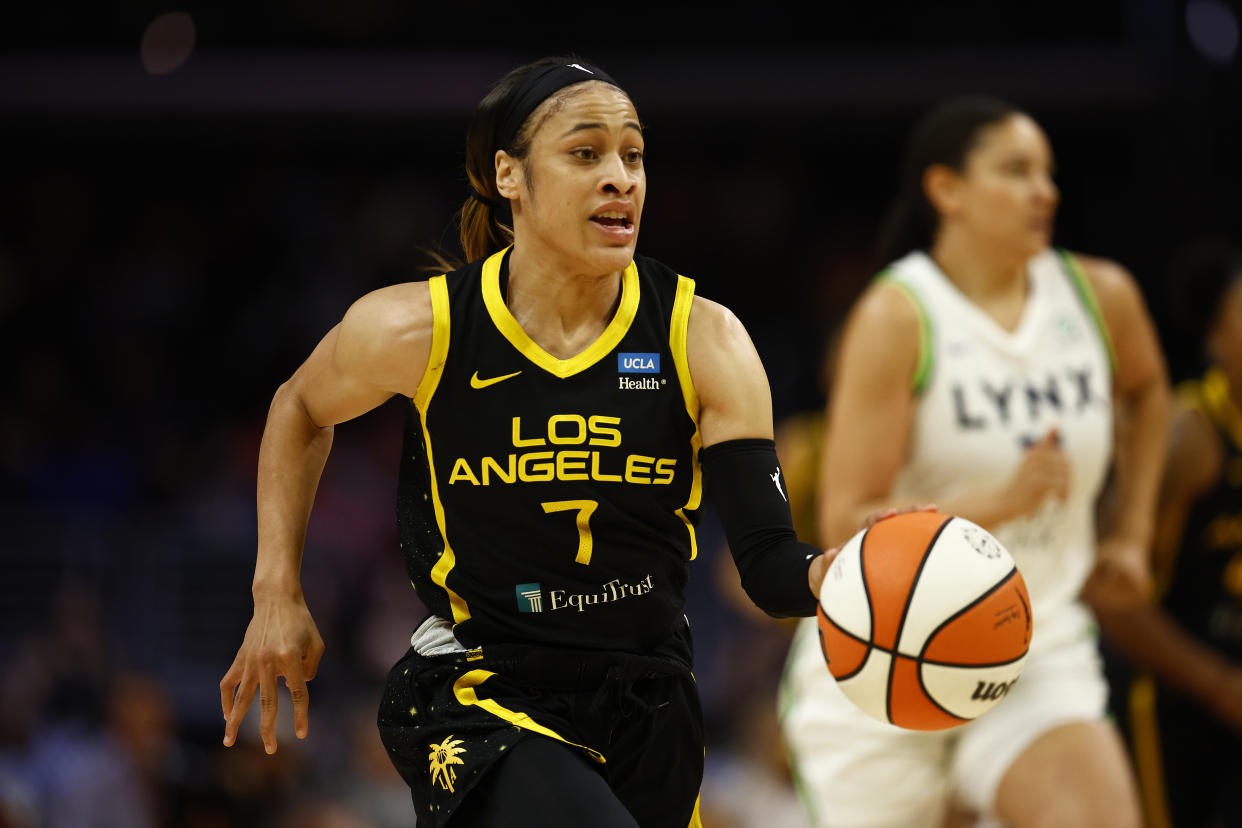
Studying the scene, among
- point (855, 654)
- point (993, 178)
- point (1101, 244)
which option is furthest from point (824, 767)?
point (1101, 244)

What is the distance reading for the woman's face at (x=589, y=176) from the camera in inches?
118

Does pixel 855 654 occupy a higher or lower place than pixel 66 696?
higher

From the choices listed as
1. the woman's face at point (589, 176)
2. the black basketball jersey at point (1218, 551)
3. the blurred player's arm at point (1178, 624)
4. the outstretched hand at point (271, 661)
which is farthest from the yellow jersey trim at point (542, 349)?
the black basketball jersey at point (1218, 551)

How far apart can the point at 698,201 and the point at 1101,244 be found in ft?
9.50

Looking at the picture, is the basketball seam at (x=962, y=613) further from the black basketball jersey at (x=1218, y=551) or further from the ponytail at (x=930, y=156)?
the black basketball jersey at (x=1218, y=551)

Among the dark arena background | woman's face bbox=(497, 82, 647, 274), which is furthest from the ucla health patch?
the dark arena background

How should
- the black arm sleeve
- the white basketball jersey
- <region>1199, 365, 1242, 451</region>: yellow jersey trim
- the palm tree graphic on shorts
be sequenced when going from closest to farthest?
the palm tree graphic on shorts < the black arm sleeve < the white basketball jersey < <region>1199, 365, 1242, 451</region>: yellow jersey trim

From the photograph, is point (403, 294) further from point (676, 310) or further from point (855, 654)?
point (855, 654)

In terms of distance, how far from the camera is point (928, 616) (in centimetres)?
290

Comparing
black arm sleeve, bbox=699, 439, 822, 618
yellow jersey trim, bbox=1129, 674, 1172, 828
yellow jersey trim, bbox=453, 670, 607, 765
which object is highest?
black arm sleeve, bbox=699, 439, 822, 618

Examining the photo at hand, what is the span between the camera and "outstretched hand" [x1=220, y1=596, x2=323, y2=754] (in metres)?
2.91

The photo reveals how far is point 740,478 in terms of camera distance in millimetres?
2926

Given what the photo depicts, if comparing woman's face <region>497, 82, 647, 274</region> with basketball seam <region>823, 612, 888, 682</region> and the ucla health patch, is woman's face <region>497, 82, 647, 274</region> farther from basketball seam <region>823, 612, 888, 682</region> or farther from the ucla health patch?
basketball seam <region>823, 612, 888, 682</region>

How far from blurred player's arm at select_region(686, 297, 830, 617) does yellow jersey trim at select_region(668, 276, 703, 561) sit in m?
0.01
